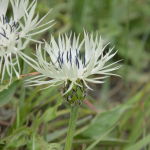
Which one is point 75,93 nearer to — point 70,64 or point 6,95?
point 70,64

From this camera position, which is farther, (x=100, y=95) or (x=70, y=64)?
(x=100, y=95)

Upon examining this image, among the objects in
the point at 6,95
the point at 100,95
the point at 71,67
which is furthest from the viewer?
the point at 100,95

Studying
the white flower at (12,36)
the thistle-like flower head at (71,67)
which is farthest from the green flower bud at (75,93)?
the white flower at (12,36)

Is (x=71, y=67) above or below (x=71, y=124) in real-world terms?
above

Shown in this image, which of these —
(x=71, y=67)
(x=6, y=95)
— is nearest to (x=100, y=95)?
(x=6, y=95)

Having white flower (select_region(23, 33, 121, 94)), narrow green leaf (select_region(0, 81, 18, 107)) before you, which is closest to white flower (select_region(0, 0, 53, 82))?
white flower (select_region(23, 33, 121, 94))

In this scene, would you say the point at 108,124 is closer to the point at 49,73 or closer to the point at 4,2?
the point at 49,73

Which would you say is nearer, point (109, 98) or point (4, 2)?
point (4, 2)

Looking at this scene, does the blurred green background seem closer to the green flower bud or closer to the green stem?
the green stem

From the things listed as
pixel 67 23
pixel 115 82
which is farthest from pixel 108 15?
pixel 115 82
